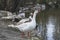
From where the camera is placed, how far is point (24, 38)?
8945 millimetres

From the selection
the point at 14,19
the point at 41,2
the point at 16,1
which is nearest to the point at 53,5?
the point at 41,2

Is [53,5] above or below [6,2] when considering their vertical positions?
below

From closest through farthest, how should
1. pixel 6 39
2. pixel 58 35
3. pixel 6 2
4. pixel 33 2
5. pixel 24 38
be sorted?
1. pixel 6 39
2. pixel 24 38
3. pixel 58 35
4. pixel 6 2
5. pixel 33 2

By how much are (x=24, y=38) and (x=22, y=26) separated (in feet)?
4.04

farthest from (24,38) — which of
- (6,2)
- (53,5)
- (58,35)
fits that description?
(53,5)

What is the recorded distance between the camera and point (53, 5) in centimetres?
3253

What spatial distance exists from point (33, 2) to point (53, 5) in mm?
3492

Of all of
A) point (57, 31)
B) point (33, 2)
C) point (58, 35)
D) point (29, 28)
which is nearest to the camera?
point (29, 28)

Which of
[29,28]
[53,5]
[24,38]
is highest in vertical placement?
[29,28]

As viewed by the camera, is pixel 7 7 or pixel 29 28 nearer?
pixel 29 28

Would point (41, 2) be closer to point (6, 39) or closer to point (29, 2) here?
point (29, 2)

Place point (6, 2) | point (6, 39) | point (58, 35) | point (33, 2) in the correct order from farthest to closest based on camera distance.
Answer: point (33, 2) < point (6, 2) < point (58, 35) < point (6, 39)

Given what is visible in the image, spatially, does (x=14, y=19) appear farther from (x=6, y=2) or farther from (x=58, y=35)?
(x=6, y=2)

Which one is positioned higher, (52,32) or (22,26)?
(22,26)
